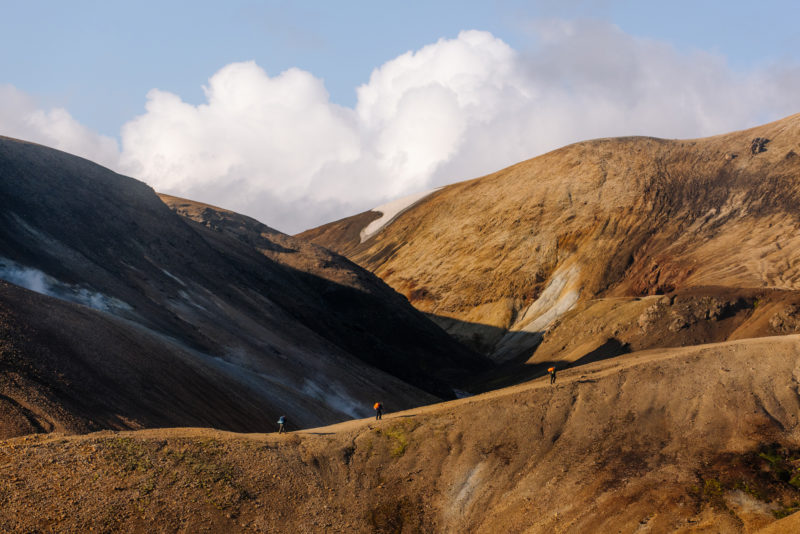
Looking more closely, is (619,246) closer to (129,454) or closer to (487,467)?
(487,467)

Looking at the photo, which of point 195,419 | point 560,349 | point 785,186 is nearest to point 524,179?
point 785,186

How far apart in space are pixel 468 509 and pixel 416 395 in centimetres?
3591

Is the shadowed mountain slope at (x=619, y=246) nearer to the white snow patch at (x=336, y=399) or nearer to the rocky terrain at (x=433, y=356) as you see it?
the rocky terrain at (x=433, y=356)

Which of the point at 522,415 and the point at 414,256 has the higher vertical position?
the point at 414,256

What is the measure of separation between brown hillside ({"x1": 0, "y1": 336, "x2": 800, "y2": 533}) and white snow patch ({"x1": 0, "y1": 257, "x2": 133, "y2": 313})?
22.4m

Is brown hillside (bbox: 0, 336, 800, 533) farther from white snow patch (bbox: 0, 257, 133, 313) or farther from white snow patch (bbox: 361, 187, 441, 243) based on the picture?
white snow patch (bbox: 361, 187, 441, 243)

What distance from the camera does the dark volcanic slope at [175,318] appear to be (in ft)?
105

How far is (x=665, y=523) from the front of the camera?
21094 millimetres

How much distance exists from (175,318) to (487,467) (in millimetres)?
30405

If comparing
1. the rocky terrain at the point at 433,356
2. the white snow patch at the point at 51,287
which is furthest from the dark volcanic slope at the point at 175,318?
the rocky terrain at the point at 433,356

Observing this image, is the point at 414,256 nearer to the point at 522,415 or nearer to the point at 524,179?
the point at 524,179

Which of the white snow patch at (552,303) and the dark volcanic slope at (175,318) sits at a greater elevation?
the white snow patch at (552,303)

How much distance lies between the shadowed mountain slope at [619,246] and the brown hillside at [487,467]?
104 ft

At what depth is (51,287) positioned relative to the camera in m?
43.6
